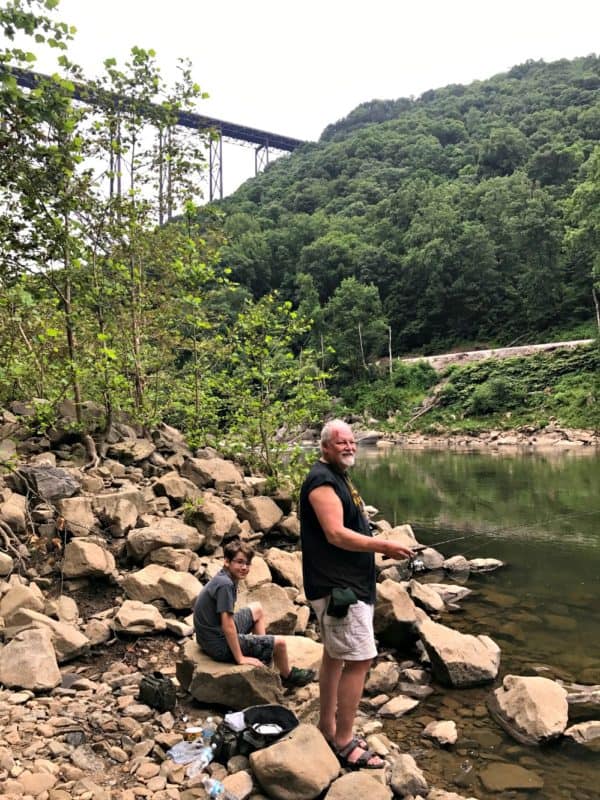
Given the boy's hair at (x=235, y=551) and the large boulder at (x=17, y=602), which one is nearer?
the boy's hair at (x=235, y=551)

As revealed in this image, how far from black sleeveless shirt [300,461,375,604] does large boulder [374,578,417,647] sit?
2.56m

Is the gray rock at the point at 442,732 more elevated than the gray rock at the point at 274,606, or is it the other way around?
the gray rock at the point at 274,606

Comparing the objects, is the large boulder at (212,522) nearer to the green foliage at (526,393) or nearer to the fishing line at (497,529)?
the fishing line at (497,529)

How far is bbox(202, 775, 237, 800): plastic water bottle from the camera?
334 cm

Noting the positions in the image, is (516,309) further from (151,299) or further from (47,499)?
(47,499)

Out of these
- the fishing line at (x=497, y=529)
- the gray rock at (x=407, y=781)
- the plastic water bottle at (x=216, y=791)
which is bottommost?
the fishing line at (x=497, y=529)

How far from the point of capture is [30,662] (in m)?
4.51

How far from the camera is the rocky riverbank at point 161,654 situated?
3.51 metres

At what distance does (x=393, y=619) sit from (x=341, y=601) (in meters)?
2.85

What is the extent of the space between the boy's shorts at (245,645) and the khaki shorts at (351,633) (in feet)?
3.97

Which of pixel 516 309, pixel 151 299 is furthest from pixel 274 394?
pixel 516 309

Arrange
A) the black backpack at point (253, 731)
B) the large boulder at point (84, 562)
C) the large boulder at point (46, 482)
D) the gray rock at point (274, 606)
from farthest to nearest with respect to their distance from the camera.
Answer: the large boulder at point (46, 482), the large boulder at point (84, 562), the gray rock at point (274, 606), the black backpack at point (253, 731)

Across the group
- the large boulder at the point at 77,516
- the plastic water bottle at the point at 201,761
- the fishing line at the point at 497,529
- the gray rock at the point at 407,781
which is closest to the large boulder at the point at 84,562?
the large boulder at the point at 77,516

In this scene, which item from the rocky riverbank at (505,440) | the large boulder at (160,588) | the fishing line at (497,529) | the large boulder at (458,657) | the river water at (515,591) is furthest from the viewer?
the rocky riverbank at (505,440)
